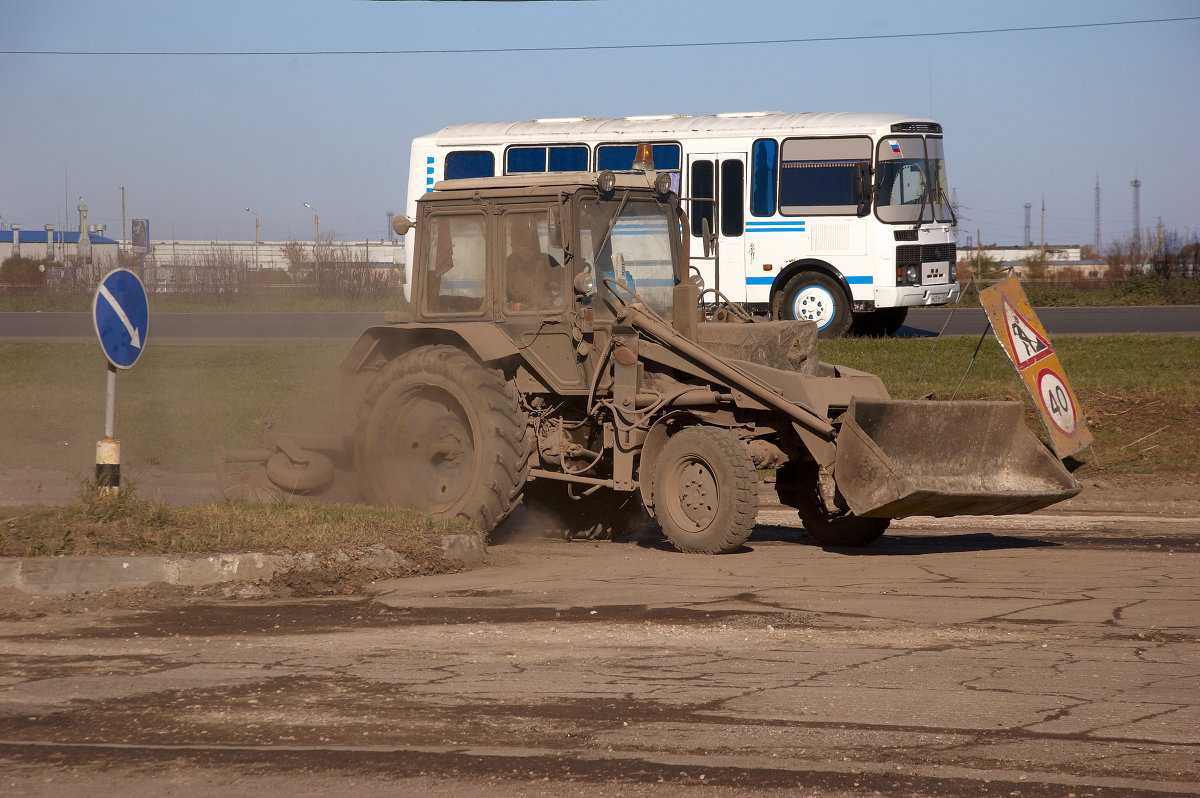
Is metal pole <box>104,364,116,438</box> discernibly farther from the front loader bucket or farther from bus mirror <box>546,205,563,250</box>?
the front loader bucket

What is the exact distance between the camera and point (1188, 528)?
33.5 ft

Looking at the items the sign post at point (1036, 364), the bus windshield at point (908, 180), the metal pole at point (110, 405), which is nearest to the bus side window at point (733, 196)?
the bus windshield at point (908, 180)

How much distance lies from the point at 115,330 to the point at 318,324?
19062 millimetres

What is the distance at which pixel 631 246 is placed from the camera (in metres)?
9.53

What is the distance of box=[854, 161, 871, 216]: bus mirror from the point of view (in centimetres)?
1983

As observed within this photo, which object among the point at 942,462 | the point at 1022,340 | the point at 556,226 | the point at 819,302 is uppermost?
the point at 556,226

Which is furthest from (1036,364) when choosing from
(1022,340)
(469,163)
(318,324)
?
(318,324)

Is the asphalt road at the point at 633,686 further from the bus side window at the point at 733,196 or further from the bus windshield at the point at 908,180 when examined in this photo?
the bus side window at the point at 733,196

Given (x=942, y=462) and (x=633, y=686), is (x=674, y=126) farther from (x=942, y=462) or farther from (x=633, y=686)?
(x=633, y=686)

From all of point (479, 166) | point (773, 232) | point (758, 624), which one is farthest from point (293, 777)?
point (479, 166)

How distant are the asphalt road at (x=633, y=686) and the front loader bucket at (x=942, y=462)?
0.46 meters

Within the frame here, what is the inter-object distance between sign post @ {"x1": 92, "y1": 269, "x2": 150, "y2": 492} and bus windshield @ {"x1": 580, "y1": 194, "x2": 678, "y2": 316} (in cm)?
327

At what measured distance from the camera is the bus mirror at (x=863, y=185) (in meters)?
19.8

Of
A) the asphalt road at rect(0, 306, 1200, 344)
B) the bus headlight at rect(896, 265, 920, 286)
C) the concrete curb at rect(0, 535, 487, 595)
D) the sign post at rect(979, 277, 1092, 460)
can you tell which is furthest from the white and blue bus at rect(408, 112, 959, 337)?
the concrete curb at rect(0, 535, 487, 595)
